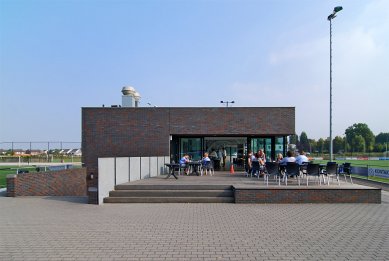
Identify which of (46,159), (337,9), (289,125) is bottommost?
(46,159)

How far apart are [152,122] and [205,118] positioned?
3.08 meters

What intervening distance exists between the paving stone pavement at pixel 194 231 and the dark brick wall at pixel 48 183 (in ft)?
6.84

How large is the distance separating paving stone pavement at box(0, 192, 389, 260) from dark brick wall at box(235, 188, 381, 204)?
15.5 inches

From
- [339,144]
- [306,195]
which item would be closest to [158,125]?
[306,195]

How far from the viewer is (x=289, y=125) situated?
20328mm

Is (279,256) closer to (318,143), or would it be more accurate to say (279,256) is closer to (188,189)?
(188,189)

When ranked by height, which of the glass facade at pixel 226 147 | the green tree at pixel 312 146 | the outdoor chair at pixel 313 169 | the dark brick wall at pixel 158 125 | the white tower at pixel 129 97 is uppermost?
the white tower at pixel 129 97

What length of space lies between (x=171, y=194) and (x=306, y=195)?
4.49 m

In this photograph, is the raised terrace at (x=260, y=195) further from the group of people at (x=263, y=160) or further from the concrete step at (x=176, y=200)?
the group of people at (x=263, y=160)

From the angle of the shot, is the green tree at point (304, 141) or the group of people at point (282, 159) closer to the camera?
the group of people at point (282, 159)

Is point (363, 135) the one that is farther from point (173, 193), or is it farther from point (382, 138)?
point (173, 193)

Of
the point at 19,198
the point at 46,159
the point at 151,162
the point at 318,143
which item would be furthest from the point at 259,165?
the point at 318,143

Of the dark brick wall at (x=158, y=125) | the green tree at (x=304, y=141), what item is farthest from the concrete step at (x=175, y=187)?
the green tree at (x=304, y=141)

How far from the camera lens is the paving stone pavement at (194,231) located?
614 centimetres
